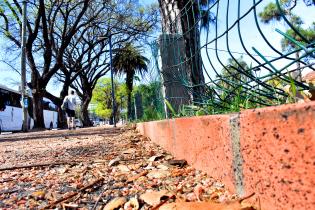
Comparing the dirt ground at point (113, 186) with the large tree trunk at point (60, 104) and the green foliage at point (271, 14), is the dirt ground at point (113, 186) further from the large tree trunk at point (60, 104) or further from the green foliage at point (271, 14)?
the large tree trunk at point (60, 104)

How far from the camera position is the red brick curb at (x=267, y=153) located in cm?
94

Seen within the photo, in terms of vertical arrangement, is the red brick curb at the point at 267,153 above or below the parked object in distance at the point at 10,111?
below

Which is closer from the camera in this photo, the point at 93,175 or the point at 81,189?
the point at 81,189

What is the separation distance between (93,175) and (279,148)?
1.61m

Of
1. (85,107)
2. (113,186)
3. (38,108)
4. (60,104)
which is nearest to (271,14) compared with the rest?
(113,186)

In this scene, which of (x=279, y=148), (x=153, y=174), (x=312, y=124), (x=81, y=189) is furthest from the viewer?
(x=153, y=174)

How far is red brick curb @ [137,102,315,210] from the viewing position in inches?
37.2

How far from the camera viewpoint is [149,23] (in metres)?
24.2

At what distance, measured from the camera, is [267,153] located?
1.15 metres

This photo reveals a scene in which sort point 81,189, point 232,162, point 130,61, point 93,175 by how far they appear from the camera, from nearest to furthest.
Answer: point 232,162, point 81,189, point 93,175, point 130,61

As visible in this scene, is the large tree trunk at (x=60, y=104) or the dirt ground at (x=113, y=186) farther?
the large tree trunk at (x=60, y=104)

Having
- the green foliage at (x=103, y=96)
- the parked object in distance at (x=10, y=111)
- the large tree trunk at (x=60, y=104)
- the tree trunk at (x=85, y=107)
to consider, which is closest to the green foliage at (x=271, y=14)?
the parked object in distance at (x=10, y=111)

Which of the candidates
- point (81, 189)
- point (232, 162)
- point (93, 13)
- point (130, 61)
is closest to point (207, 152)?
point (232, 162)

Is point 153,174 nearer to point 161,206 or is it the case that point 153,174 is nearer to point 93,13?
point 161,206
